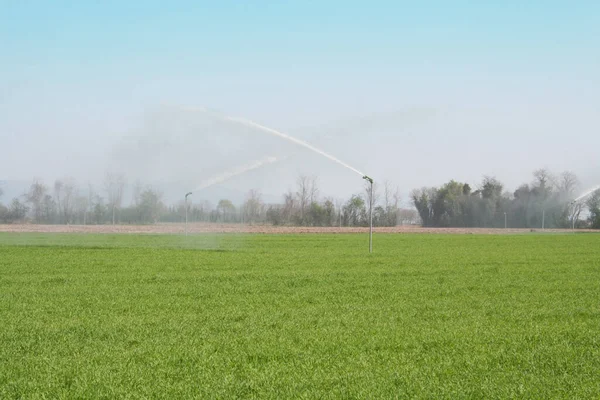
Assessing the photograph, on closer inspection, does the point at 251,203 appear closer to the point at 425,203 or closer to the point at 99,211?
the point at 99,211

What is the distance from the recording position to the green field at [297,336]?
7.37 metres

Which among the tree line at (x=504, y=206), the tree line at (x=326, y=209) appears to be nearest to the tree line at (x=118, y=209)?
the tree line at (x=326, y=209)

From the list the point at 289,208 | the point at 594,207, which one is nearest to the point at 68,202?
the point at 289,208

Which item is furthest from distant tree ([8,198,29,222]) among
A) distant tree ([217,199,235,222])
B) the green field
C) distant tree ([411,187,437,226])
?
distant tree ([411,187,437,226])

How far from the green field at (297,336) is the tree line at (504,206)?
99.1 m

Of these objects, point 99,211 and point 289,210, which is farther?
point 289,210

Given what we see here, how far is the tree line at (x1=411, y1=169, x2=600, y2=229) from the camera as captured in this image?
365 feet

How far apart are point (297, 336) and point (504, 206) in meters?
124

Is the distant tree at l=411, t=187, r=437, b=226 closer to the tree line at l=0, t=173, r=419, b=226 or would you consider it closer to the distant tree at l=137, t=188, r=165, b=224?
the tree line at l=0, t=173, r=419, b=226

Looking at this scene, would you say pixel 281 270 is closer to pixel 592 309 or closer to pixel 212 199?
pixel 592 309

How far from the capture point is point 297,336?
33.4 feet

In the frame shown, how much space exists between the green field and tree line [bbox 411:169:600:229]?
99095 mm

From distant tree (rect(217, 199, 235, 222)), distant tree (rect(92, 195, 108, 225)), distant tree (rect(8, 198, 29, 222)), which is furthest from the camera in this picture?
distant tree (rect(8, 198, 29, 222))

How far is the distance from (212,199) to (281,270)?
19.3m
